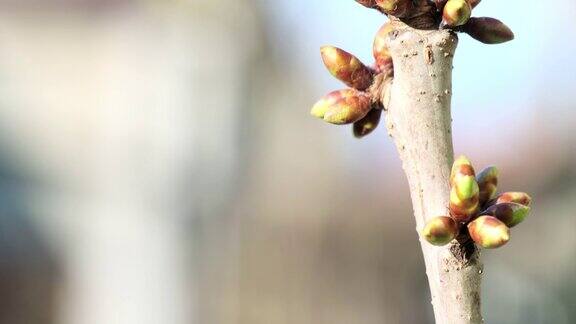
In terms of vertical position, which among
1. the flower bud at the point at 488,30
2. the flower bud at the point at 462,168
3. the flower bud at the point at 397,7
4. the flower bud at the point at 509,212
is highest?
the flower bud at the point at 397,7

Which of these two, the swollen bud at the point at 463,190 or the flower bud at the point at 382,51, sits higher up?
the flower bud at the point at 382,51

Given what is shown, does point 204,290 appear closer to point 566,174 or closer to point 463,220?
point 566,174

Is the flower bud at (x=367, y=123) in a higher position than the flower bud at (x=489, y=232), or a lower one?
higher

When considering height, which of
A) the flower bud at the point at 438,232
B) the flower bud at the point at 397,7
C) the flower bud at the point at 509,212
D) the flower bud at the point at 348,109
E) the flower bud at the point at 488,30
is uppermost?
the flower bud at the point at 397,7
